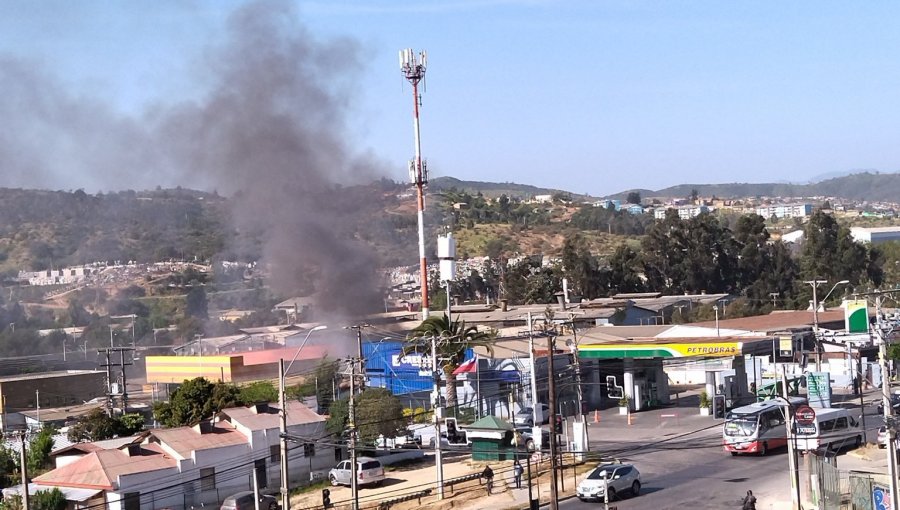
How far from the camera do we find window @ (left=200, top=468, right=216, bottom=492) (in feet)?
107

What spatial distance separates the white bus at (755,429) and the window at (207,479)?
1499 centimetres

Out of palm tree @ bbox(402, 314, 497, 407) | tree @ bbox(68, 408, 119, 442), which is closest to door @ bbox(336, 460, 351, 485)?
palm tree @ bbox(402, 314, 497, 407)

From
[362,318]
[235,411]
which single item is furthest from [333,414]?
[362,318]

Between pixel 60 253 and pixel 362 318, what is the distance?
7795cm

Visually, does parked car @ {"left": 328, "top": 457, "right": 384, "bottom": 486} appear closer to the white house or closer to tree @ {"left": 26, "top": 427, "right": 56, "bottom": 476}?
the white house

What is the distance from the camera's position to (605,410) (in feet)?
147

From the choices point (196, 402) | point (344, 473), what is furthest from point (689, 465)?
point (196, 402)

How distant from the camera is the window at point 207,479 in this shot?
107ft

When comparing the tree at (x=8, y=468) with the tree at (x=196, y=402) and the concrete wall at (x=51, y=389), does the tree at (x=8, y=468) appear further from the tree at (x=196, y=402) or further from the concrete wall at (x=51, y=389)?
the concrete wall at (x=51, y=389)

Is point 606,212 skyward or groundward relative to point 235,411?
skyward

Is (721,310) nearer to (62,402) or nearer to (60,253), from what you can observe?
(62,402)

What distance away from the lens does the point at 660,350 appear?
139ft

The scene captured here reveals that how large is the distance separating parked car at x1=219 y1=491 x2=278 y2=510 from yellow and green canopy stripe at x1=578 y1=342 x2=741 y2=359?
17529mm

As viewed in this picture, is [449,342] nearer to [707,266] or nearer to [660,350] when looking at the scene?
[660,350]
